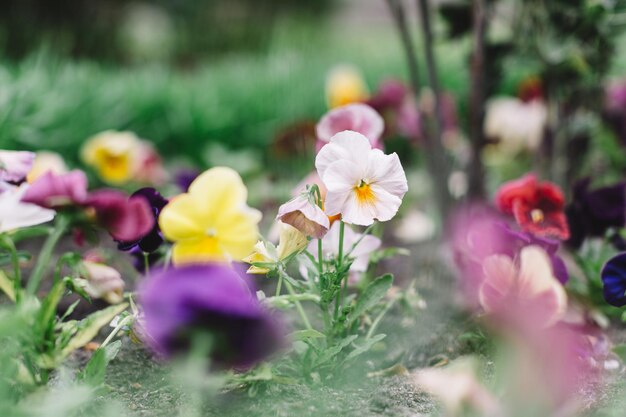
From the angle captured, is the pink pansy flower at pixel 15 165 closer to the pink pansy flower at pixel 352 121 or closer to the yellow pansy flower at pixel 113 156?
the pink pansy flower at pixel 352 121

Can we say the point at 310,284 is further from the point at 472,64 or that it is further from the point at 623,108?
the point at 623,108

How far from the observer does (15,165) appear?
89cm

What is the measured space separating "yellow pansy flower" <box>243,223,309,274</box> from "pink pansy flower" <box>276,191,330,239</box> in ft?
0.06

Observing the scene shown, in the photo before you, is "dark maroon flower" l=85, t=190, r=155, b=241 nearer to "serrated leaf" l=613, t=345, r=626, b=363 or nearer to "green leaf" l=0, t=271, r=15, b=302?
"green leaf" l=0, t=271, r=15, b=302

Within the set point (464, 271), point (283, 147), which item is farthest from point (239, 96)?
point (464, 271)

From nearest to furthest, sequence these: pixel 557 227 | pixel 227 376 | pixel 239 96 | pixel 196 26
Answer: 1. pixel 227 376
2. pixel 557 227
3. pixel 239 96
4. pixel 196 26

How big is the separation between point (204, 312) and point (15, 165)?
396 millimetres

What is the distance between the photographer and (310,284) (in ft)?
2.94

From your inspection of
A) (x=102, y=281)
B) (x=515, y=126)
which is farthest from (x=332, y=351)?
(x=515, y=126)

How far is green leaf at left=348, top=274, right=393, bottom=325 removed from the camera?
0.89 metres

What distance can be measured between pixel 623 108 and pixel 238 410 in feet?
6.62

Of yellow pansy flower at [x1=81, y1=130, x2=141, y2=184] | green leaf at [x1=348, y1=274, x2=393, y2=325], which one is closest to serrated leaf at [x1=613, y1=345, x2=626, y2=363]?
green leaf at [x1=348, y1=274, x2=393, y2=325]

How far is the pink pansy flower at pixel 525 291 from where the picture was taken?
29.2 inches

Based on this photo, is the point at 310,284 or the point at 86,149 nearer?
the point at 310,284
